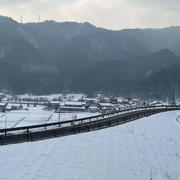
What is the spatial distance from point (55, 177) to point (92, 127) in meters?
14.7

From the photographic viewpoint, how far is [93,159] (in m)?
15.1

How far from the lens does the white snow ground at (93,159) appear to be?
507 inches

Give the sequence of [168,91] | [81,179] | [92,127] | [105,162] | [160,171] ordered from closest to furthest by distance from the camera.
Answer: [81,179], [160,171], [105,162], [92,127], [168,91]

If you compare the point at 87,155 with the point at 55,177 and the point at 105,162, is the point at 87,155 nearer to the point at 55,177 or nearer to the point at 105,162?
the point at 105,162

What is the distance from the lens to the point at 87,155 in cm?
1586

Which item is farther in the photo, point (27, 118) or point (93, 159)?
point (27, 118)

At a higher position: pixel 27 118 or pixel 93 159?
pixel 93 159

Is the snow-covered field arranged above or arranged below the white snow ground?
below

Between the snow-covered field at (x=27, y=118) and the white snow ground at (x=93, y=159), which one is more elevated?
the white snow ground at (x=93, y=159)

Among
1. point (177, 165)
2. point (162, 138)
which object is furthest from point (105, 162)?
point (162, 138)

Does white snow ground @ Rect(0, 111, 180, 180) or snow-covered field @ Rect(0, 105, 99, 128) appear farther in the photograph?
snow-covered field @ Rect(0, 105, 99, 128)

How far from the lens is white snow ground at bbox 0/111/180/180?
507 inches

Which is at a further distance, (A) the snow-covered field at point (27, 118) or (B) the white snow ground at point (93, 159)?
(A) the snow-covered field at point (27, 118)

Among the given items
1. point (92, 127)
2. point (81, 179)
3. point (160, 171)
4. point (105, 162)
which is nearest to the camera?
point (81, 179)
